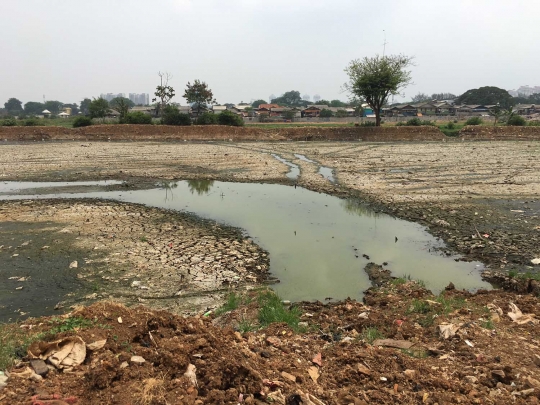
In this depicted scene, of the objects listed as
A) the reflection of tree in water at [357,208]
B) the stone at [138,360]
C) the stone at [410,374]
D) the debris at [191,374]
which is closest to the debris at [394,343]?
the stone at [410,374]

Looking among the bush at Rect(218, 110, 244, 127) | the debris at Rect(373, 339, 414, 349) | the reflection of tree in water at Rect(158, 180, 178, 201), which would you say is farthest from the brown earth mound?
the debris at Rect(373, 339, 414, 349)

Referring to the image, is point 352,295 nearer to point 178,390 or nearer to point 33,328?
point 178,390

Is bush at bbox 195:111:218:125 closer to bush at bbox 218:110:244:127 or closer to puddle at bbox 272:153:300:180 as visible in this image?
bush at bbox 218:110:244:127

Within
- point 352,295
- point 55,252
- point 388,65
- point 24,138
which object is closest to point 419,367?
point 352,295

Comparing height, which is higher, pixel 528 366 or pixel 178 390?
pixel 178 390

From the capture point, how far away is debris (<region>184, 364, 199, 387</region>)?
11.6ft

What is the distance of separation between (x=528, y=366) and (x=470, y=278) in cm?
399

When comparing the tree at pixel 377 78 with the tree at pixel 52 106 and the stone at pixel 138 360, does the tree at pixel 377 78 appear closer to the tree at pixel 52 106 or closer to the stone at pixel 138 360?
the stone at pixel 138 360

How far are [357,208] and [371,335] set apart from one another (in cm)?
870

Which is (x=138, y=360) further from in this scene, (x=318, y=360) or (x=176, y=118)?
(x=176, y=118)

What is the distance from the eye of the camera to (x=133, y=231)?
10508 millimetres

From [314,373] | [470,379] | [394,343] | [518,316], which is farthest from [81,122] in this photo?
[470,379]

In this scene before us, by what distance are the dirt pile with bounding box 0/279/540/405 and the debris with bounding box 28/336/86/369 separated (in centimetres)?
5

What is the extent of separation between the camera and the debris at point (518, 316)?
545cm
